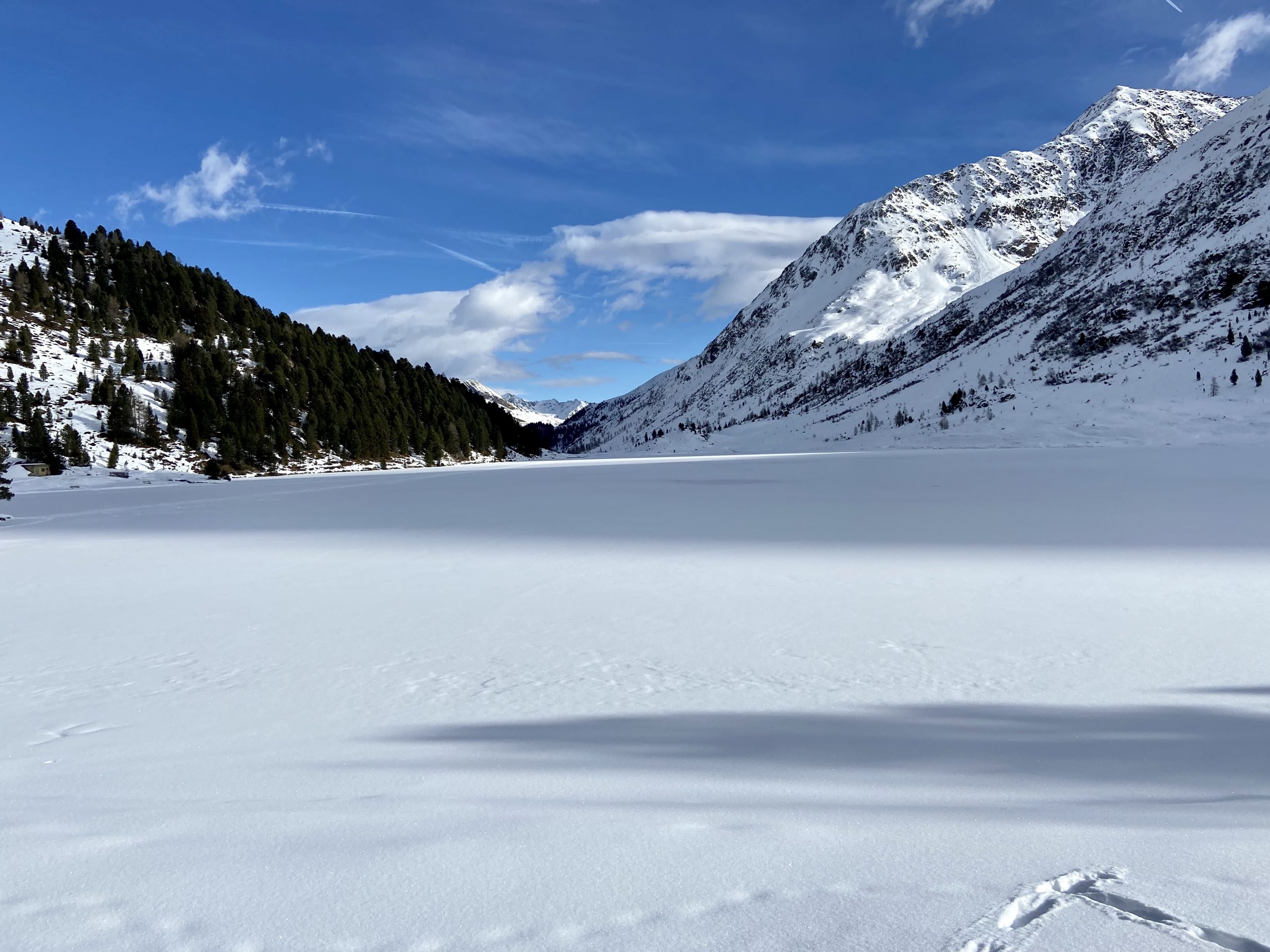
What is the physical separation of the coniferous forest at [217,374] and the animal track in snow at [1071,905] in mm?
63752

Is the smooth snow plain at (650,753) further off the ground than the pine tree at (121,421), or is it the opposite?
the pine tree at (121,421)

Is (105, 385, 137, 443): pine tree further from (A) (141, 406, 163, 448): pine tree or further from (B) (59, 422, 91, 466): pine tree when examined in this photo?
(B) (59, 422, 91, 466): pine tree

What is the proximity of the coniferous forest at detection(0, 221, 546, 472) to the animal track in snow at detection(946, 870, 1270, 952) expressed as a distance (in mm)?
63752

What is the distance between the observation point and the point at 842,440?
352 ft

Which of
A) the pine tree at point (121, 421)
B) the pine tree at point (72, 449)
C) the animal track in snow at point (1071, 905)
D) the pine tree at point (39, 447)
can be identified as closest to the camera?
the animal track in snow at point (1071, 905)

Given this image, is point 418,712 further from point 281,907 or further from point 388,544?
point 388,544

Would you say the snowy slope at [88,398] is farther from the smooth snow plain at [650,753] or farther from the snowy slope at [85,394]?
the smooth snow plain at [650,753]

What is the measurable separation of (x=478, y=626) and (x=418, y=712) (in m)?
2.50

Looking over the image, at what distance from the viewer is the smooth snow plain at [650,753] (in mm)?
2582

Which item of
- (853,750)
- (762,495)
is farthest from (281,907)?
(762,495)

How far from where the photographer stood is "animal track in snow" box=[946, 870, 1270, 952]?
2.32 metres

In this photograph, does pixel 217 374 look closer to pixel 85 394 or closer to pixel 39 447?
pixel 85 394

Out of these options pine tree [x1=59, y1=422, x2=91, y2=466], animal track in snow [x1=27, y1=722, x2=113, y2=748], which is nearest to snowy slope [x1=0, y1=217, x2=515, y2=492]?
pine tree [x1=59, y1=422, x2=91, y2=466]

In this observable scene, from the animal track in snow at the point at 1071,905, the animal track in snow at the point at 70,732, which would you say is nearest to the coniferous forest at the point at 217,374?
the animal track in snow at the point at 70,732
